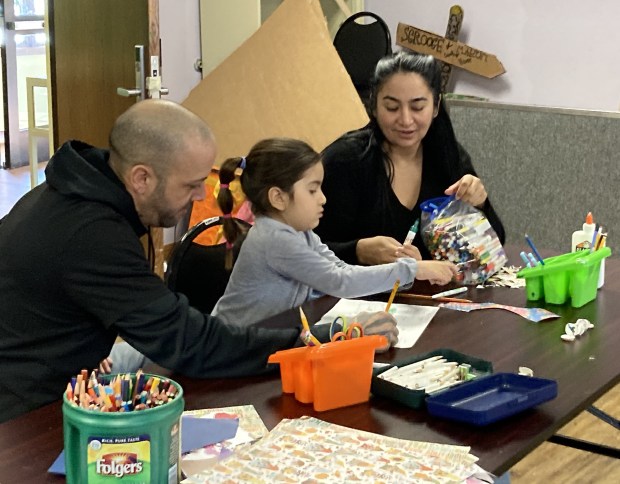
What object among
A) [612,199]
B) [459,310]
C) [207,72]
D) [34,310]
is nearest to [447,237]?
[459,310]

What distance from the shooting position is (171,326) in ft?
5.68

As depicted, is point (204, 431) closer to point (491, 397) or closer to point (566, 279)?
point (491, 397)

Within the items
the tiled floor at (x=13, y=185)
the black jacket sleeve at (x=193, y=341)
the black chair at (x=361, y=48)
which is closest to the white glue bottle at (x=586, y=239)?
the black jacket sleeve at (x=193, y=341)

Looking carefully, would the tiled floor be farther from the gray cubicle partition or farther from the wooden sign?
the gray cubicle partition

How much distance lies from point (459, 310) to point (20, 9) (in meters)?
6.02

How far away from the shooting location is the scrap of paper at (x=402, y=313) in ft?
6.71

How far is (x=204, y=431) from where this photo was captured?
1.52 meters

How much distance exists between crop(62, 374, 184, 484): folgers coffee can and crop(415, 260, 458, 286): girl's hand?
120 centimetres

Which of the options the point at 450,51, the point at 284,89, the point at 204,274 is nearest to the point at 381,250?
the point at 204,274

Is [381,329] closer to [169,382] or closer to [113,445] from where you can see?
[169,382]

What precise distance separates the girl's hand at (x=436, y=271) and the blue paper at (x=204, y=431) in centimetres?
91

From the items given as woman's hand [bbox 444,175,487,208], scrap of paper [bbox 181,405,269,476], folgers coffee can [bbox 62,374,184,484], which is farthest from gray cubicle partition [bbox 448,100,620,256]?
folgers coffee can [bbox 62,374,184,484]

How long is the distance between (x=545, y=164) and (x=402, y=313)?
2.07 meters

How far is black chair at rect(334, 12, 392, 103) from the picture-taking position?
4766 mm
